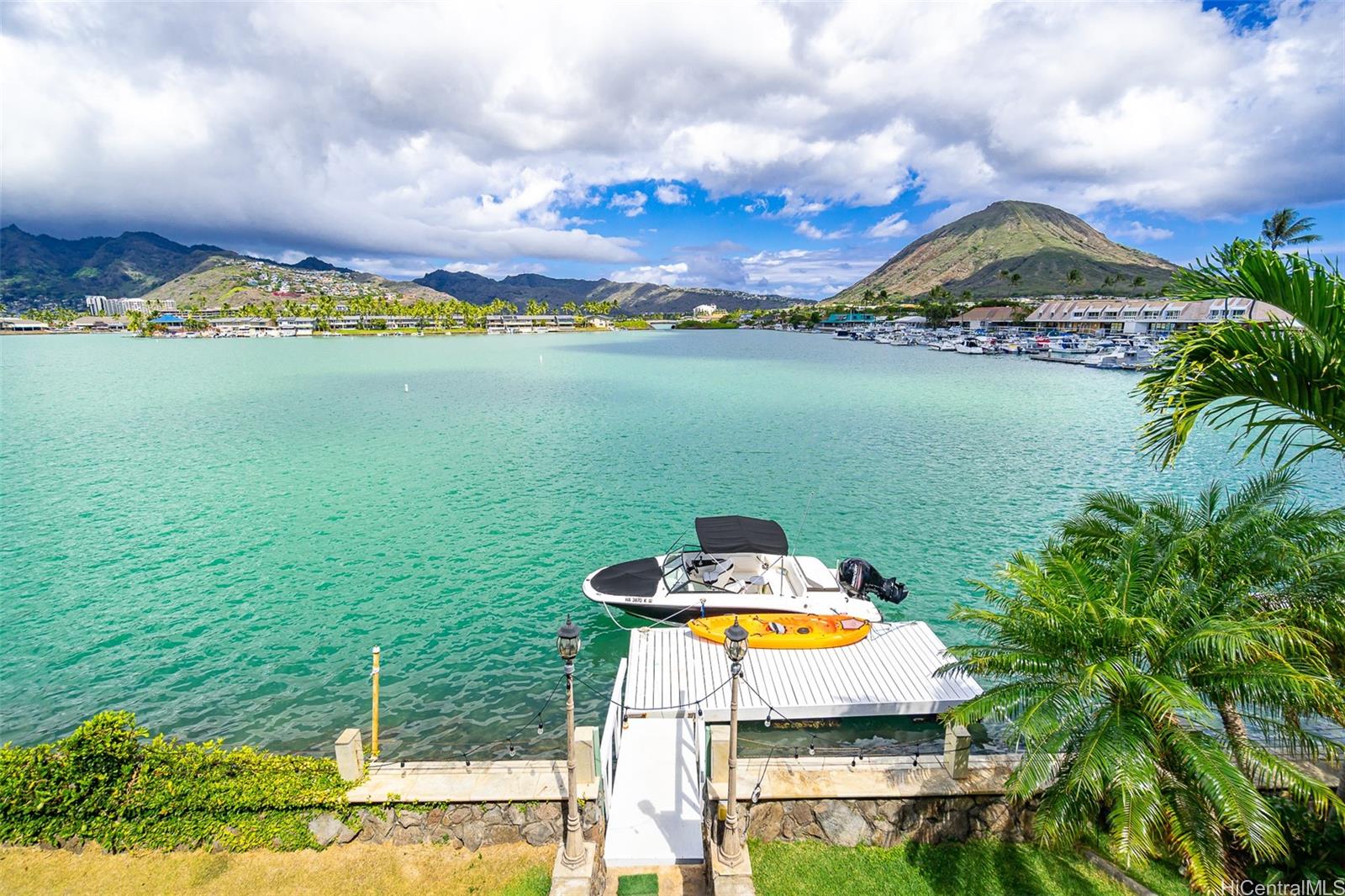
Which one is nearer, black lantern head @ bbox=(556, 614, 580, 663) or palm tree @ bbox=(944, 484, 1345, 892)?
palm tree @ bbox=(944, 484, 1345, 892)

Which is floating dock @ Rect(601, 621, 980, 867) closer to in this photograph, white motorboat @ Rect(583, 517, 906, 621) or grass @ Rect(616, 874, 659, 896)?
grass @ Rect(616, 874, 659, 896)

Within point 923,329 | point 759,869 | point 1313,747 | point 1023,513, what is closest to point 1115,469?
point 1023,513

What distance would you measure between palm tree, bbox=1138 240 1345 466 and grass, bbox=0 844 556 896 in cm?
1008

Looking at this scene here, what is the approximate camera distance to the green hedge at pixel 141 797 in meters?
8.90

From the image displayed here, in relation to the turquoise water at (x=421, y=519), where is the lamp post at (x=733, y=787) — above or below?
above

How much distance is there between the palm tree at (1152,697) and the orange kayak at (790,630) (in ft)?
20.6

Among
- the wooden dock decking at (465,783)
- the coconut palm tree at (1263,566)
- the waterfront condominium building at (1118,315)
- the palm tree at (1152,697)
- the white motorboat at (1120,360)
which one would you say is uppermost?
the waterfront condominium building at (1118,315)

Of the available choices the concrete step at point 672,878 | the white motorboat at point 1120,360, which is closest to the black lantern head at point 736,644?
the concrete step at point 672,878

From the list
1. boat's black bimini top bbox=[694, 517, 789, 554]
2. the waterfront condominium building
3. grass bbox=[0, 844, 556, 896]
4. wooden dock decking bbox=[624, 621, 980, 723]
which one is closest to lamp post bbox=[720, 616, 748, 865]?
grass bbox=[0, 844, 556, 896]

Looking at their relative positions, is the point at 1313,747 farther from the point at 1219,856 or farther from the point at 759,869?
the point at 759,869

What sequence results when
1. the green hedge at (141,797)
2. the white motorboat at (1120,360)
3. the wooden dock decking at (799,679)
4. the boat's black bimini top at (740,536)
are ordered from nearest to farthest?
the green hedge at (141,797)
the wooden dock decking at (799,679)
the boat's black bimini top at (740,536)
the white motorboat at (1120,360)

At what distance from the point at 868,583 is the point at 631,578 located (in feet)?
22.6

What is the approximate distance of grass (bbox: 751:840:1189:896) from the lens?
845cm

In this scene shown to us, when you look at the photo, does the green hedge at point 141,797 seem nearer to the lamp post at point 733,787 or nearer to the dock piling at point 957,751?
the lamp post at point 733,787
